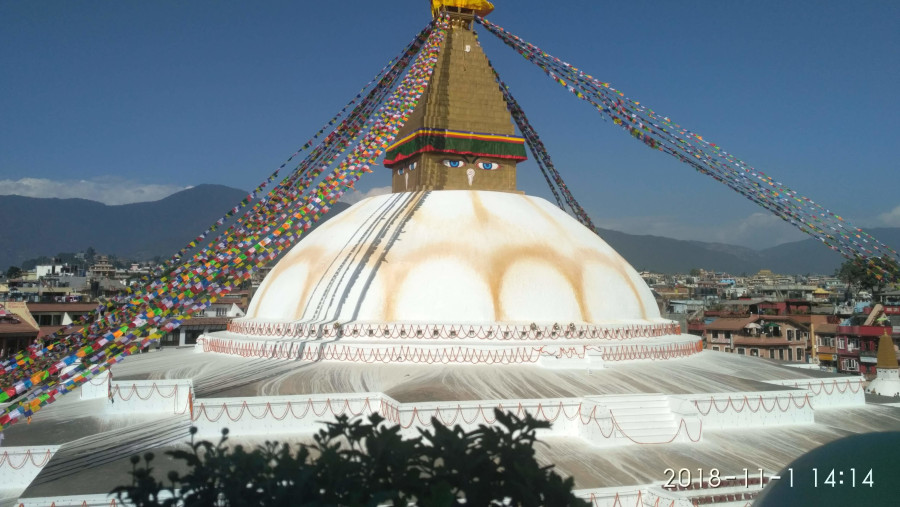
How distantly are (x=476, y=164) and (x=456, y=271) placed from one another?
130 inches

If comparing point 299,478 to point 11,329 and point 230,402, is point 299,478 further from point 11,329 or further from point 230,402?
point 11,329

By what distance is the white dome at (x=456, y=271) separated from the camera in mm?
10828

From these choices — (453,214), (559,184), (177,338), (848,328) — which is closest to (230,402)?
(453,214)

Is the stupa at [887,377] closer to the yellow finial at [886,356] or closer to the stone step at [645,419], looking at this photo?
the yellow finial at [886,356]

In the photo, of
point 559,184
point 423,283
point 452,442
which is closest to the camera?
point 452,442

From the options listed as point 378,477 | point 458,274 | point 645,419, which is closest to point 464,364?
point 458,274

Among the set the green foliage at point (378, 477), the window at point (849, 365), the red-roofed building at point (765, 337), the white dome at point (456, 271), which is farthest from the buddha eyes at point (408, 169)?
the window at point (849, 365)

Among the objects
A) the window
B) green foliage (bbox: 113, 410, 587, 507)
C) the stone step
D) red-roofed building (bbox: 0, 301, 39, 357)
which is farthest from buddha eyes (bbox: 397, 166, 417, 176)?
the window

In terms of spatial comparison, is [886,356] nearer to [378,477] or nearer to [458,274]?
[458,274]

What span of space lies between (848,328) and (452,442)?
27.9 metres

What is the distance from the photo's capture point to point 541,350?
10.3 metres

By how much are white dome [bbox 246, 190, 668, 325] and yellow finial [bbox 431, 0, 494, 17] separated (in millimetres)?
4202

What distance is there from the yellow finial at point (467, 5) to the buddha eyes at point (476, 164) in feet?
11.0

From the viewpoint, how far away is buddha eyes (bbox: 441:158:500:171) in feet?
43.4
